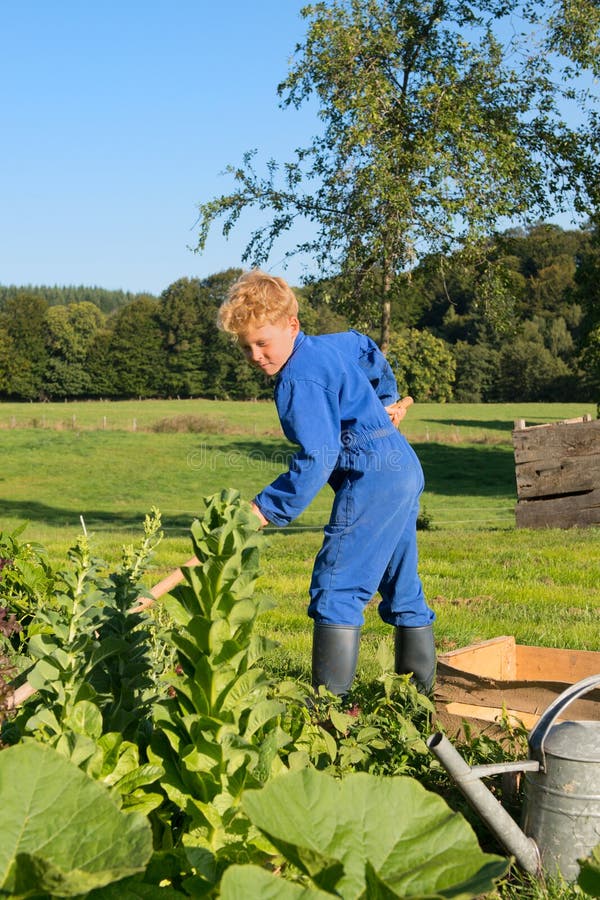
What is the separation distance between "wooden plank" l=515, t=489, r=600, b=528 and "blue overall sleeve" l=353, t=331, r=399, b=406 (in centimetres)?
771

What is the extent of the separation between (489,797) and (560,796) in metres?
0.23

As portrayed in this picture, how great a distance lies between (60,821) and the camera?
1058 mm

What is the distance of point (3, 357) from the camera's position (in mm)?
81312

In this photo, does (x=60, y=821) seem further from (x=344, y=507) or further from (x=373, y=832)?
(x=344, y=507)

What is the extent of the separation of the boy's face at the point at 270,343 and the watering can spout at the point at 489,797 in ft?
5.46

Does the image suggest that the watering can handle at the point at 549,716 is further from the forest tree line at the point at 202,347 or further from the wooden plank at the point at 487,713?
the forest tree line at the point at 202,347

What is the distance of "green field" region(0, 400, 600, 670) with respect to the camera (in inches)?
245

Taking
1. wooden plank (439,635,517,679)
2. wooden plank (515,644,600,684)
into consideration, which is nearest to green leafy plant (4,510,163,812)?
wooden plank (439,635,517,679)

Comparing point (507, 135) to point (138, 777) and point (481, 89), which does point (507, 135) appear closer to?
point (481, 89)

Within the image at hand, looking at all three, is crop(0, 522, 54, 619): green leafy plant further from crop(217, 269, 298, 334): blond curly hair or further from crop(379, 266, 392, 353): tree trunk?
crop(379, 266, 392, 353): tree trunk

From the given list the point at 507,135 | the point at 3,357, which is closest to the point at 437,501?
the point at 507,135

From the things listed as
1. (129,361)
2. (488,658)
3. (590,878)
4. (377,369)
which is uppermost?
(129,361)

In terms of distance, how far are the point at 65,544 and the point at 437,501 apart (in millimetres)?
19521

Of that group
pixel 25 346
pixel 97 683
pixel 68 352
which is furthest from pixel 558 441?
pixel 25 346
